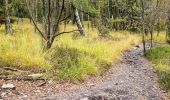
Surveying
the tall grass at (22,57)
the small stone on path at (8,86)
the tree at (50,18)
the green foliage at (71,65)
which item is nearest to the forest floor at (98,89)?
the small stone on path at (8,86)

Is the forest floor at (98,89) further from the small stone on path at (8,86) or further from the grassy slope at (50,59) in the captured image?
the grassy slope at (50,59)

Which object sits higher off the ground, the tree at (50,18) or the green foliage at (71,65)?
the tree at (50,18)

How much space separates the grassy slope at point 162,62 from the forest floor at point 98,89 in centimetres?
33

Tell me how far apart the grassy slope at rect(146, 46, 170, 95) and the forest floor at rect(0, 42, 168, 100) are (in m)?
0.33

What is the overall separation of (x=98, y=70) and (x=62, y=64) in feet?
4.92

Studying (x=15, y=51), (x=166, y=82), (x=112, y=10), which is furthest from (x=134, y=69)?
(x=112, y=10)

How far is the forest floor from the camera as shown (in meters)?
7.99

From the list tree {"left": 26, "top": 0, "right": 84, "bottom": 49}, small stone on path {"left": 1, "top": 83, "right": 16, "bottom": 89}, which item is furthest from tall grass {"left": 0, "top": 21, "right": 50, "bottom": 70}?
small stone on path {"left": 1, "top": 83, "right": 16, "bottom": 89}

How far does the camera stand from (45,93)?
8242 millimetres

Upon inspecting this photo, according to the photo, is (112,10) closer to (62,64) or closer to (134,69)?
(134,69)

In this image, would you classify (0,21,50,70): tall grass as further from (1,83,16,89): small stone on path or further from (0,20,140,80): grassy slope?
(1,83,16,89): small stone on path

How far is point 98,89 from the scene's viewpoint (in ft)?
29.5

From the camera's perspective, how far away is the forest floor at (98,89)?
26.2 ft

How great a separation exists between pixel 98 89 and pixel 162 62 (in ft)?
21.3
